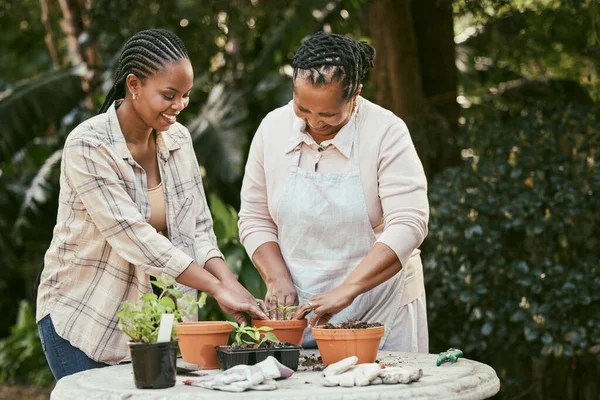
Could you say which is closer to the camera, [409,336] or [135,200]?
[135,200]

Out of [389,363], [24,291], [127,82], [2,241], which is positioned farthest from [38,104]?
[389,363]

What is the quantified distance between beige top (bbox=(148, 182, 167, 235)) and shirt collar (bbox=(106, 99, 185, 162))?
0.12 metres

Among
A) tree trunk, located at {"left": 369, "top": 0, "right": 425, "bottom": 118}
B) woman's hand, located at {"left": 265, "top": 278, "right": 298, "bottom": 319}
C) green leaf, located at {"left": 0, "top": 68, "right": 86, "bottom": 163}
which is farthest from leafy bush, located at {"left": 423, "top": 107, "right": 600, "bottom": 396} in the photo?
green leaf, located at {"left": 0, "top": 68, "right": 86, "bottom": 163}

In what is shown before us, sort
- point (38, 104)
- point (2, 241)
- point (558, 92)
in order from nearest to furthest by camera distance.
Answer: point (558, 92), point (38, 104), point (2, 241)

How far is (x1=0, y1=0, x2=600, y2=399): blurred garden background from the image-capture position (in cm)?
512

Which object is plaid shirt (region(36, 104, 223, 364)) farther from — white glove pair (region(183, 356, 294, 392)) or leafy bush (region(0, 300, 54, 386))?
leafy bush (region(0, 300, 54, 386))

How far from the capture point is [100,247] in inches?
113

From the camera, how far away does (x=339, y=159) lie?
3.07 metres

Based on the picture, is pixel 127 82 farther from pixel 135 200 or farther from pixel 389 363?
pixel 389 363

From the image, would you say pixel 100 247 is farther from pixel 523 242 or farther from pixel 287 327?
pixel 523 242

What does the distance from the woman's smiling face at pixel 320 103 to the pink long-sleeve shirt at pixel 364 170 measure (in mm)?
114

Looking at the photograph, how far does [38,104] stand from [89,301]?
5.51 metres

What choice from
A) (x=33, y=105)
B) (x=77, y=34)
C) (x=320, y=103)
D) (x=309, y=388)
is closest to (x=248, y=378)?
(x=309, y=388)

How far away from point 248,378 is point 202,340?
0.40 m
